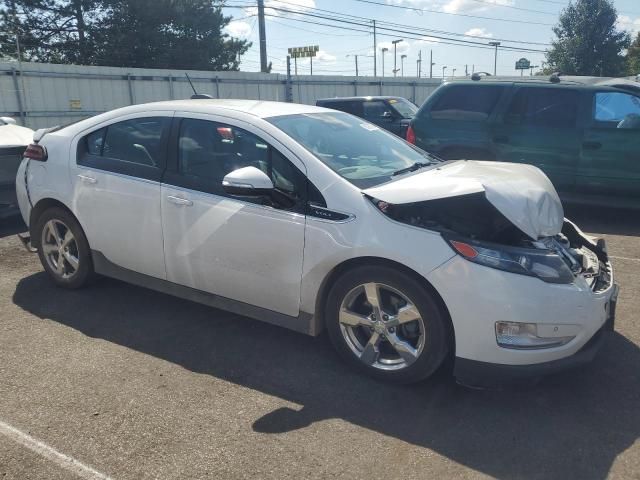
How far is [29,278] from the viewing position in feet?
17.0

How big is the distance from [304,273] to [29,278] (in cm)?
311

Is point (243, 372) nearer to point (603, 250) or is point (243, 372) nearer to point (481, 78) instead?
point (603, 250)

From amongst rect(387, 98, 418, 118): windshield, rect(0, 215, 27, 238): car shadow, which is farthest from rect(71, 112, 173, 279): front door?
rect(387, 98, 418, 118): windshield

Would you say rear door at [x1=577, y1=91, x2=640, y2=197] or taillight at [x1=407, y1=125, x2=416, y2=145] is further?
taillight at [x1=407, y1=125, x2=416, y2=145]

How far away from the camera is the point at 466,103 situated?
305 inches

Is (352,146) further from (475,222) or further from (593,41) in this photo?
(593,41)

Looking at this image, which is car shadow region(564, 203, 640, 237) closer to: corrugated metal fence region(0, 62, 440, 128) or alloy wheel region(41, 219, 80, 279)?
alloy wheel region(41, 219, 80, 279)

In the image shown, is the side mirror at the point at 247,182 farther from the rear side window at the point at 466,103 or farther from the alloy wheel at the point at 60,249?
the rear side window at the point at 466,103

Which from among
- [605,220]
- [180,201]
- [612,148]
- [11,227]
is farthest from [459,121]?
[11,227]

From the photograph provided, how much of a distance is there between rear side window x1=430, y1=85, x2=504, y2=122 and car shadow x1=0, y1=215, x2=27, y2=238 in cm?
568

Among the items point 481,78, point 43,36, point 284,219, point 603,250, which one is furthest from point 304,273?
point 43,36

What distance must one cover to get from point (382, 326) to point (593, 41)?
44481 mm

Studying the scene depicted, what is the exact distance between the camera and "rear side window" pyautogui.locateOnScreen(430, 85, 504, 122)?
25.0ft

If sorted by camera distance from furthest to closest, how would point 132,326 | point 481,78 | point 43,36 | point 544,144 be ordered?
point 43,36 → point 481,78 → point 544,144 → point 132,326
